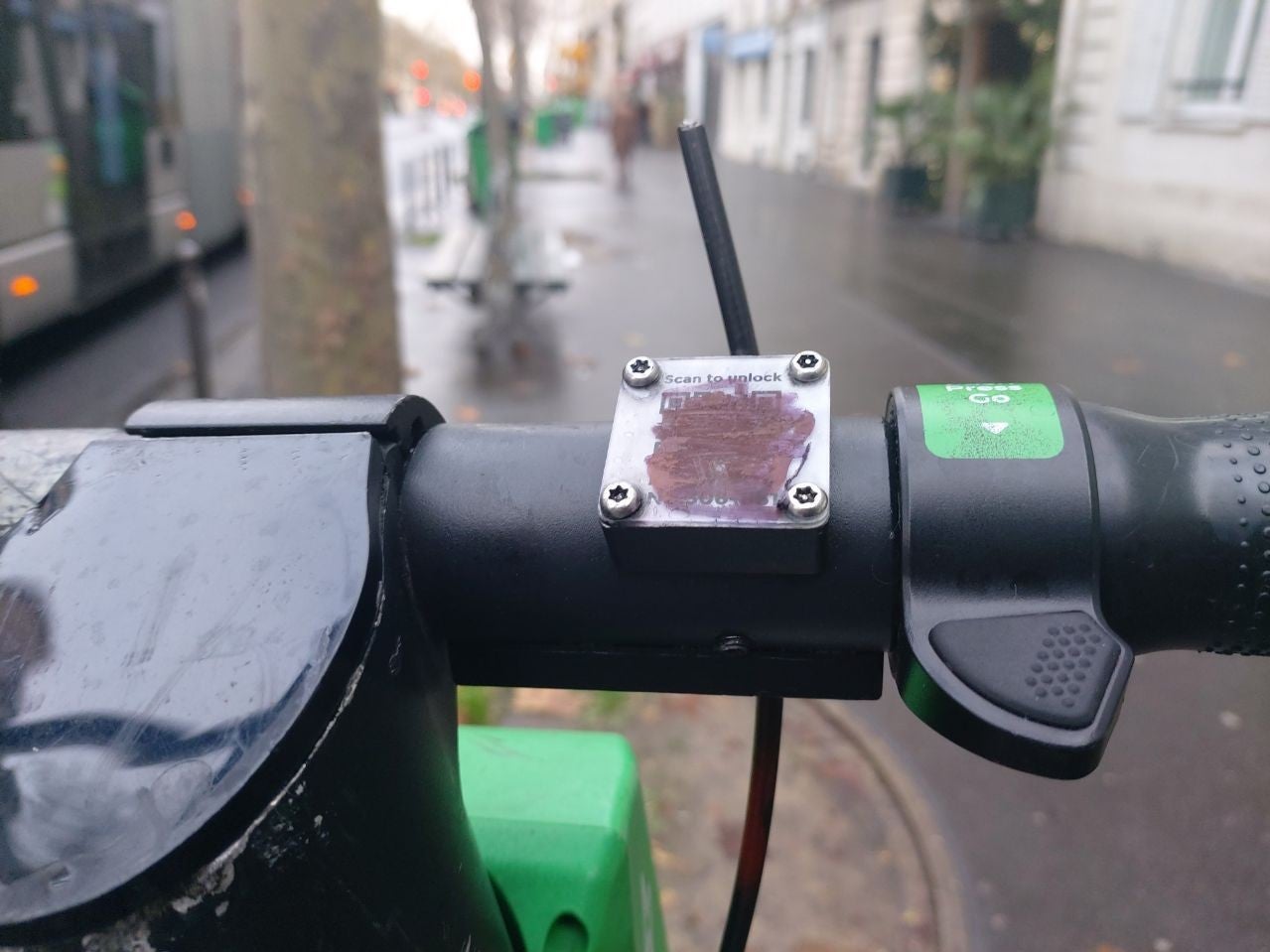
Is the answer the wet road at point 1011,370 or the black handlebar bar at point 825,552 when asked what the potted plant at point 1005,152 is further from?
the black handlebar bar at point 825,552

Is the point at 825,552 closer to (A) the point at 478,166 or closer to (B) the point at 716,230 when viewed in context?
(B) the point at 716,230

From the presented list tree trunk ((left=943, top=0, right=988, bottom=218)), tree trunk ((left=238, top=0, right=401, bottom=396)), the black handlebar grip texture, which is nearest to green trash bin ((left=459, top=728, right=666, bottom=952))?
the black handlebar grip texture

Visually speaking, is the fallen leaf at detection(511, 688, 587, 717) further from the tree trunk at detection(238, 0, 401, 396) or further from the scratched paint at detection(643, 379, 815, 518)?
the scratched paint at detection(643, 379, 815, 518)

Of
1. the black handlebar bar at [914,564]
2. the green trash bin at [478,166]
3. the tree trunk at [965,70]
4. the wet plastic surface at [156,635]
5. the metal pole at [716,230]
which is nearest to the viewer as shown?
the wet plastic surface at [156,635]

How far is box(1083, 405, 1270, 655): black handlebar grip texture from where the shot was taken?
2.17ft

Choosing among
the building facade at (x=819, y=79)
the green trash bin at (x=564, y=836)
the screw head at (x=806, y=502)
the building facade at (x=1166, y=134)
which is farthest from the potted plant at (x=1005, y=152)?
the screw head at (x=806, y=502)

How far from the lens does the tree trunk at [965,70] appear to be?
51.5 ft

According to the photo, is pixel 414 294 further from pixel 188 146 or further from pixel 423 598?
pixel 423 598

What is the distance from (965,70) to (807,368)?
57.4 feet

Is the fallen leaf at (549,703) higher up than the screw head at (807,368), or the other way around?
the screw head at (807,368)

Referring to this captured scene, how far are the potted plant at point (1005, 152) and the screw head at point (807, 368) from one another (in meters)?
14.2

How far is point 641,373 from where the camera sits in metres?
0.76

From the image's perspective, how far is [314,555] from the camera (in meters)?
0.65

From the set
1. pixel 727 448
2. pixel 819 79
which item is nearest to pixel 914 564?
pixel 727 448
